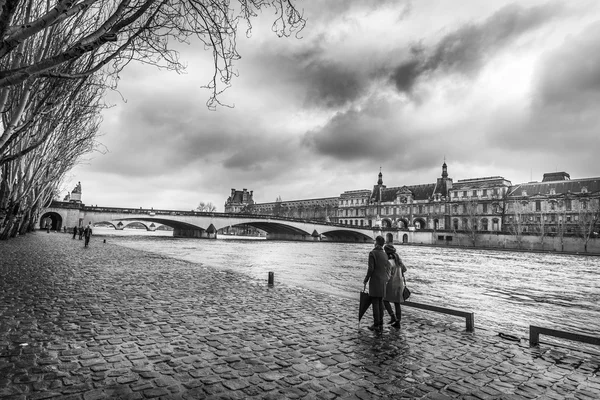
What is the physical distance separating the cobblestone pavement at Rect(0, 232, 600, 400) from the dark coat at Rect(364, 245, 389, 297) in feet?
2.77

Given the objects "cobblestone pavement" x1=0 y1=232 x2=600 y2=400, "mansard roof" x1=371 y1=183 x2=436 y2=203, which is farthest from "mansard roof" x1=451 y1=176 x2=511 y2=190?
"cobblestone pavement" x1=0 y1=232 x2=600 y2=400

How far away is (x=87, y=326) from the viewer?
6.14 meters

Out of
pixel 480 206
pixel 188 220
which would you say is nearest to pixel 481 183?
pixel 480 206

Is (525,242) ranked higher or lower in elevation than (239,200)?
lower

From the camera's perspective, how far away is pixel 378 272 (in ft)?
22.8

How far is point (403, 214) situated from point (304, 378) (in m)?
101

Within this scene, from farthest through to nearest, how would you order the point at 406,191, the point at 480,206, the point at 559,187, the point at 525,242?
the point at 406,191
the point at 480,206
the point at 559,187
the point at 525,242

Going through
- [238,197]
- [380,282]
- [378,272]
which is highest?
[238,197]

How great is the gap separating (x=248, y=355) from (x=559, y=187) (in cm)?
9081

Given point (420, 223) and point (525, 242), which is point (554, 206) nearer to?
point (525, 242)

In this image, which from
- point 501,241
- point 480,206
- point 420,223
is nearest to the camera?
point 501,241

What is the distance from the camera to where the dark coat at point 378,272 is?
22.7 feet

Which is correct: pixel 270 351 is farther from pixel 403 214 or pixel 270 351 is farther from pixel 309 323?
pixel 403 214

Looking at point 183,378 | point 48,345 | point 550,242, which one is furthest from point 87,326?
point 550,242
